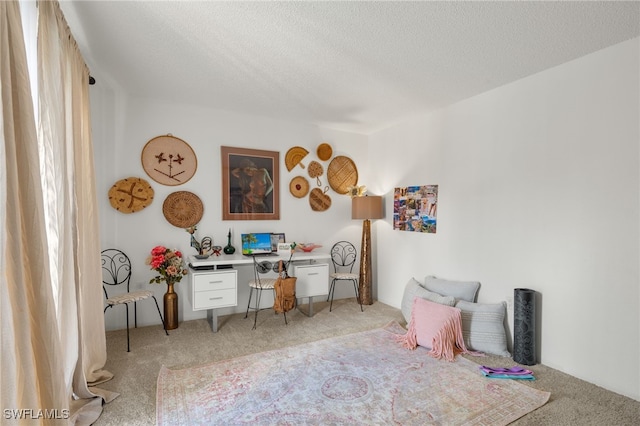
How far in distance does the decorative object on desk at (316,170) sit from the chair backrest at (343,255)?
985 mm

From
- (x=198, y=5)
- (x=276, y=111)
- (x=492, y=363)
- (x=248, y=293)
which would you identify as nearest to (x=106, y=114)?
(x=276, y=111)

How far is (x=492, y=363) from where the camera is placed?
9.45 feet

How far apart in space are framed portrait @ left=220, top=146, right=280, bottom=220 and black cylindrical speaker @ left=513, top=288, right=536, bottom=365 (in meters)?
2.97

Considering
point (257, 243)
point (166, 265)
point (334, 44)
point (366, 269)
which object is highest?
point (334, 44)

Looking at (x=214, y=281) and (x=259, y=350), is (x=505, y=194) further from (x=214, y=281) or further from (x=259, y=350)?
(x=214, y=281)

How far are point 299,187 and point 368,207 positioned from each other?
1.01 meters

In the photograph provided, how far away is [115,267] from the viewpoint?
Result: 12.0ft

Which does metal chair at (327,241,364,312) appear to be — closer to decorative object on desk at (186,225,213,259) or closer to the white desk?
the white desk

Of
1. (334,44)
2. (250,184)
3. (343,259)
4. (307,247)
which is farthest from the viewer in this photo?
(343,259)

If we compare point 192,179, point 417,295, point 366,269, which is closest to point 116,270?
point 192,179

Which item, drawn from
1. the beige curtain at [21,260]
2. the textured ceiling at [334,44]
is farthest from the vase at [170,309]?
the textured ceiling at [334,44]

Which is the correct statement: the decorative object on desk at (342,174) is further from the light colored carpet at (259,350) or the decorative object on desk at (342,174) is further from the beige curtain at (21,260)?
the beige curtain at (21,260)

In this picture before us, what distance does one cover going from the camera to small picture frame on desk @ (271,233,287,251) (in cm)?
444

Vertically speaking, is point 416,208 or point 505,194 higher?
point 505,194
